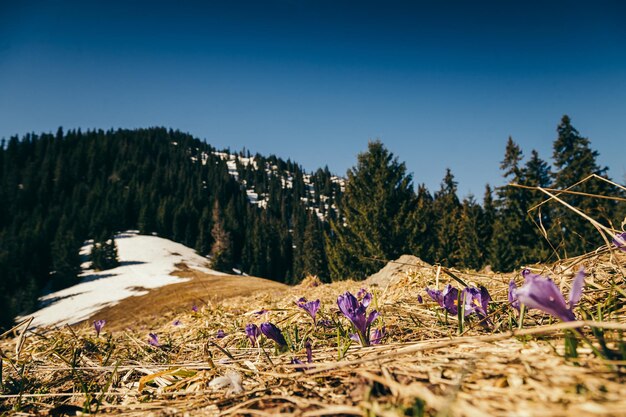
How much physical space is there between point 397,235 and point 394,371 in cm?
1928

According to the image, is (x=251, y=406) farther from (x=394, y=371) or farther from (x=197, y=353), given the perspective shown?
(x=197, y=353)

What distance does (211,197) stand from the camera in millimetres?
95625

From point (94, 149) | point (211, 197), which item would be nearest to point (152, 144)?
point (94, 149)

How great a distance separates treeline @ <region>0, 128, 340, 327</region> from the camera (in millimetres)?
Answer: 51188

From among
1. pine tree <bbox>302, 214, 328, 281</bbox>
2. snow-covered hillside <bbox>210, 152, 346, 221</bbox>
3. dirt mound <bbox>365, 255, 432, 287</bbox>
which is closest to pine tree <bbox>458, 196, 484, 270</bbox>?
dirt mound <bbox>365, 255, 432, 287</bbox>

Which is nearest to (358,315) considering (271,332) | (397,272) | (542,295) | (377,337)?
(377,337)

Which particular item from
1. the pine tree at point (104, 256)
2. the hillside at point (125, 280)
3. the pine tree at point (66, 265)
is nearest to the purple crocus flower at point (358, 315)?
the hillside at point (125, 280)

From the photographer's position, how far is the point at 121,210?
72.6 m

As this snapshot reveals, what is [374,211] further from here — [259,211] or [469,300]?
[259,211]

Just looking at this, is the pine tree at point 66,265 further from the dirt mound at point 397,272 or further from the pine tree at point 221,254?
the dirt mound at point 397,272

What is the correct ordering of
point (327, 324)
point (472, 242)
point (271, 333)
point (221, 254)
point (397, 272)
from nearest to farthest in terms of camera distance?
point (271, 333)
point (327, 324)
point (397, 272)
point (472, 242)
point (221, 254)

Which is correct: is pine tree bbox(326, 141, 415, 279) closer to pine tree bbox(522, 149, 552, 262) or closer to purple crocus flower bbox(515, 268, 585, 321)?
pine tree bbox(522, 149, 552, 262)

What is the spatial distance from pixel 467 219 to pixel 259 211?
77.4 meters

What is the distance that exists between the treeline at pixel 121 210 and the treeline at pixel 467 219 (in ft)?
100
